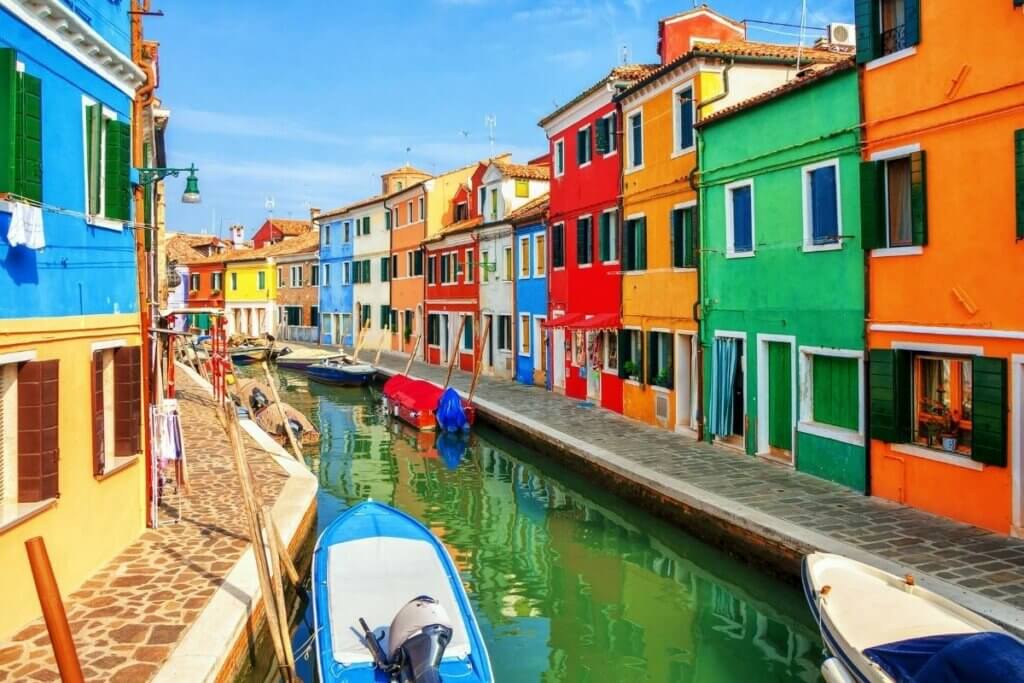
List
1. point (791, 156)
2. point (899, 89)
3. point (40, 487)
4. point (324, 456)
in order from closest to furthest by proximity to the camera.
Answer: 1. point (40, 487)
2. point (899, 89)
3. point (791, 156)
4. point (324, 456)

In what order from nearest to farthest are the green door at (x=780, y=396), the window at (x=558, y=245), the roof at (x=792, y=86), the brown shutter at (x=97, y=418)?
the brown shutter at (x=97, y=418) < the roof at (x=792, y=86) < the green door at (x=780, y=396) < the window at (x=558, y=245)

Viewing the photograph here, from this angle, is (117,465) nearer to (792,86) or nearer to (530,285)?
(792,86)

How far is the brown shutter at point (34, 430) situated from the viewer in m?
7.77

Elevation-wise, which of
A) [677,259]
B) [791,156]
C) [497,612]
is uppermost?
[791,156]

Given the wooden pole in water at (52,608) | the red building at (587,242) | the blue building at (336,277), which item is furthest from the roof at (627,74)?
the blue building at (336,277)

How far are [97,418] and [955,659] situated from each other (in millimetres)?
8644

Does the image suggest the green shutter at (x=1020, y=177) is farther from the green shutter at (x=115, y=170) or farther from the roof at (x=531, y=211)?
the roof at (x=531, y=211)

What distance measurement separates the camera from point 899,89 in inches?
472

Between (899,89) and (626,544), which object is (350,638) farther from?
(899,89)

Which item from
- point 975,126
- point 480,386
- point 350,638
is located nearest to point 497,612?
point 350,638

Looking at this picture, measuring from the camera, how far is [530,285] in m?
28.8

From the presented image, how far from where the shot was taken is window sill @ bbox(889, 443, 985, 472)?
428 inches

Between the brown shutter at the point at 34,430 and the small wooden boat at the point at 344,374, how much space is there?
27.1 meters

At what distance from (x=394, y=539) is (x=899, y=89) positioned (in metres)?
9.35
